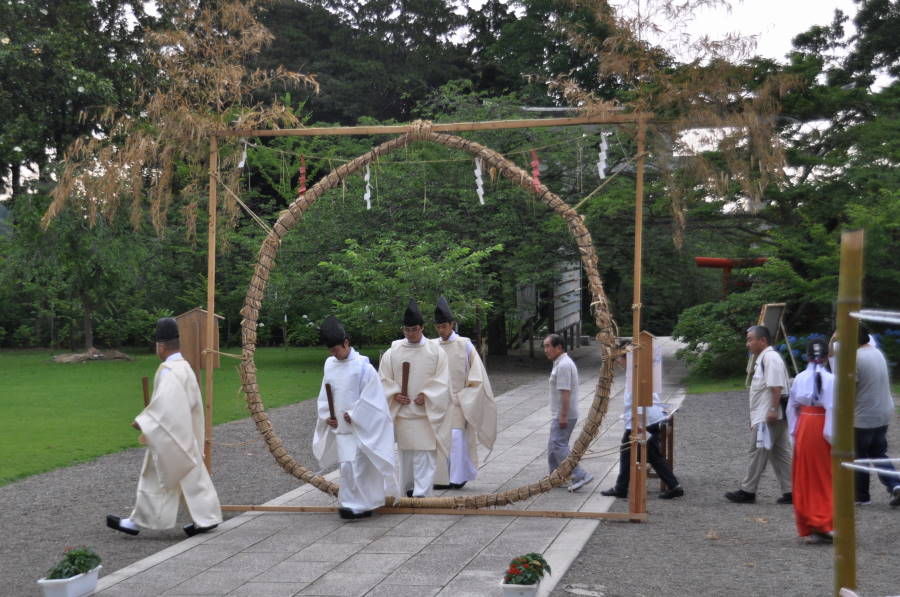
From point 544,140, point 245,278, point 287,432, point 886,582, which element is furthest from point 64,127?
point 886,582

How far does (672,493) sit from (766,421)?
3.79 ft

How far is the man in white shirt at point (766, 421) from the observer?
28.5 ft

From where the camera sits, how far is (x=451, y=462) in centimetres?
991

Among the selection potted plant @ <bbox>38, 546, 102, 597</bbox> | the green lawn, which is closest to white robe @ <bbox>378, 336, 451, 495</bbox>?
potted plant @ <bbox>38, 546, 102, 597</bbox>

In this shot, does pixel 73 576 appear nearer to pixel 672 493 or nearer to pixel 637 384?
pixel 637 384

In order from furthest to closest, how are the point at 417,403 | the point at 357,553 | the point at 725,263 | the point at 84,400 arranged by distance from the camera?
1. the point at 725,263
2. the point at 84,400
3. the point at 417,403
4. the point at 357,553

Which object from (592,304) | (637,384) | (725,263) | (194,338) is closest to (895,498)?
(637,384)

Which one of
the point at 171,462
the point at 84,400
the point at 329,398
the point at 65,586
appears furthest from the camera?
the point at 84,400

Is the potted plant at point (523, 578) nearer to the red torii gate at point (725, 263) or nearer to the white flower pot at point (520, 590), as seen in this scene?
the white flower pot at point (520, 590)

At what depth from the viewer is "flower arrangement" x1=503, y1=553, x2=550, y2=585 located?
5.66 meters

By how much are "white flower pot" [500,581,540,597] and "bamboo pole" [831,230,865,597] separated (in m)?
2.39

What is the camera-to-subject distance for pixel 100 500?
9.55m

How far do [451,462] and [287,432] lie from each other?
204 inches

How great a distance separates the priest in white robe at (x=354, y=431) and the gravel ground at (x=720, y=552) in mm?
1888
